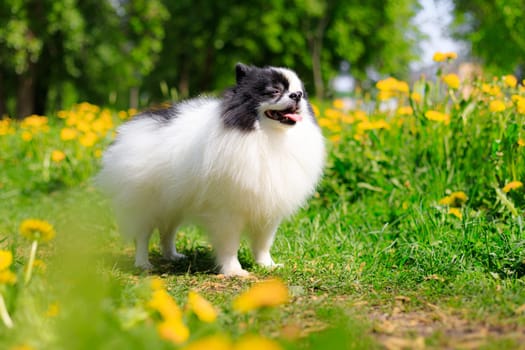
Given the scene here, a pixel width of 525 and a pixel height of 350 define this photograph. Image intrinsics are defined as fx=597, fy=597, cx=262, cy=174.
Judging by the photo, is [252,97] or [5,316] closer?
[5,316]

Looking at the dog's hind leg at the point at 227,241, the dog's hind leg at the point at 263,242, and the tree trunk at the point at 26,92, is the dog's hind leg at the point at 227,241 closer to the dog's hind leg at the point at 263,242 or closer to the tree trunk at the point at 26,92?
the dog's hind leg at the point at 263,242

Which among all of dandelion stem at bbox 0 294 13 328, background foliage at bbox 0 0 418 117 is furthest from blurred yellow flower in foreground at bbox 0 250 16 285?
background foliage at bbox 0 0 418 117

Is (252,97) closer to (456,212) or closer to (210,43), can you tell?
(456,212)

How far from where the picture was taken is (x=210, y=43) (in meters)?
22.9

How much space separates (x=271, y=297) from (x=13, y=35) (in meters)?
11.7

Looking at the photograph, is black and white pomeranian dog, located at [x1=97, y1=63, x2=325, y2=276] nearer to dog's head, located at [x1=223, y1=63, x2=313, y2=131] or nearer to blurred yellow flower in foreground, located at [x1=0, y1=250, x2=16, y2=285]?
dog's head, located at [x1=223, y1=63, x2=313, y2=131]

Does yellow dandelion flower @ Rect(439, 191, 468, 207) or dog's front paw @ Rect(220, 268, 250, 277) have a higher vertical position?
yellow dandelion flower @ Rect(439, 191, 468, 207)

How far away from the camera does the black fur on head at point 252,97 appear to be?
3.63m

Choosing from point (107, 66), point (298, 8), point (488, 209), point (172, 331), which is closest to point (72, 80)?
point (107, 66)

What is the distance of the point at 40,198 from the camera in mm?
6777

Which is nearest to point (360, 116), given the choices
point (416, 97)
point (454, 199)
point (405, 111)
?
point (405, 111)

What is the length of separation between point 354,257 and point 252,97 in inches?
49.0

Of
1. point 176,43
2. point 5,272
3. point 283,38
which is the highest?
point 283,38

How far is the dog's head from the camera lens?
362 centimetres
